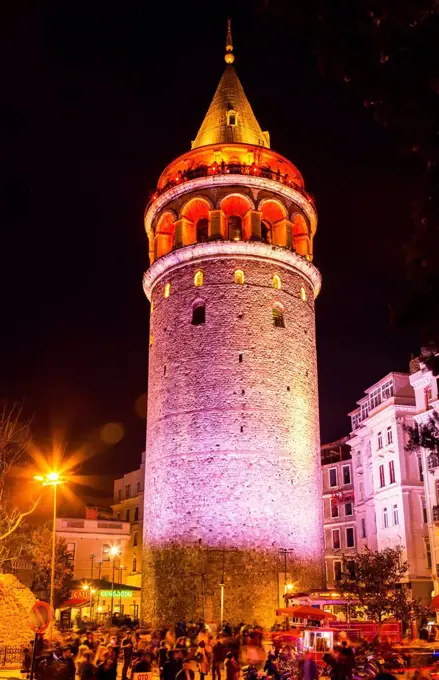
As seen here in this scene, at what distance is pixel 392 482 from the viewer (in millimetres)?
35594

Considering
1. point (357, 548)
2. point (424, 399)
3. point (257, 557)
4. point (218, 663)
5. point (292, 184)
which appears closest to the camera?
point (218, 663)

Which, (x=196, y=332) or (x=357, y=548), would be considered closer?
(x=196, y=332)

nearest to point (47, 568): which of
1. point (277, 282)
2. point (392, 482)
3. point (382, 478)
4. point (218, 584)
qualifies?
point (218, 584)

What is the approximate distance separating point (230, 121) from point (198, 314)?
930cm

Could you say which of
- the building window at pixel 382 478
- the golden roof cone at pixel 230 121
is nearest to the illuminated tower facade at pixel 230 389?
the golden roof cone at pixel 230 121

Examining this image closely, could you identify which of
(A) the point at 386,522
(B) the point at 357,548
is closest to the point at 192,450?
(A) the point at 386,522

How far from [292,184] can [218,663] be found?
20543 mm

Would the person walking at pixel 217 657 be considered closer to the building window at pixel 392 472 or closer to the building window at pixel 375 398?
the building window at pixel 392 472

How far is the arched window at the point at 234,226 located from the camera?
29.9 meters

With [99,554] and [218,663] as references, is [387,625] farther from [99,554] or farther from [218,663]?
[99,554]

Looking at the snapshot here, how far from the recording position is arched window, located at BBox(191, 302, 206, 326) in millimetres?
27859

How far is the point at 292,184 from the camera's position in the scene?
101ft

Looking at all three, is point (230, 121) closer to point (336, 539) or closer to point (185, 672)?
point (185, 672)

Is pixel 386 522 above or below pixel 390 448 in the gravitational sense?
below
